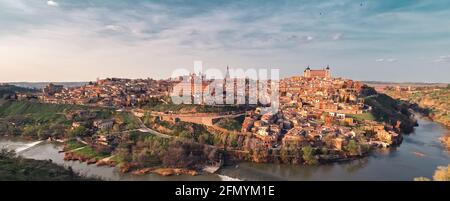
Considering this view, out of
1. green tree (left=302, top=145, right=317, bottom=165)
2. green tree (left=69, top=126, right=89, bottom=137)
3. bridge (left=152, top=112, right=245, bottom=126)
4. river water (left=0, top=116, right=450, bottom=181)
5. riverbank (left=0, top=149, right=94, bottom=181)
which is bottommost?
river water (left=0, top=116, right=450, bottom=181)

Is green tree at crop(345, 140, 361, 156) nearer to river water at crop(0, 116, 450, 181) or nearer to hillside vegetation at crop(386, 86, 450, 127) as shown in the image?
river water at crop(0, 116, 450, 181)

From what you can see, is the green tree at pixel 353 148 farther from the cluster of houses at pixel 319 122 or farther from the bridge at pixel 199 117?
the bridge at pixel 199 117

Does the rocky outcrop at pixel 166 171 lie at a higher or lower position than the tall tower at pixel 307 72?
lower

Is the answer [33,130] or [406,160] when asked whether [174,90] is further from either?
[406,160]

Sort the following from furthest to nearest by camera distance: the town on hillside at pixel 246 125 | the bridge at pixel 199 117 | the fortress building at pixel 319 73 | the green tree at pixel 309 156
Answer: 1. the fortress building at pixel 319 73
2. the bridge at pixel 199 117
3. the town on hillside at pixel 246 125
4. the green tree at pixel 309 156

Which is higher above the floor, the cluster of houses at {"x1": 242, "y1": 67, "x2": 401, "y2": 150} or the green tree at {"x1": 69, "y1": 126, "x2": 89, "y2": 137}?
the cluster of houses at {"x1": 242, "y1": 67, "x2": 401, "y2": 150}

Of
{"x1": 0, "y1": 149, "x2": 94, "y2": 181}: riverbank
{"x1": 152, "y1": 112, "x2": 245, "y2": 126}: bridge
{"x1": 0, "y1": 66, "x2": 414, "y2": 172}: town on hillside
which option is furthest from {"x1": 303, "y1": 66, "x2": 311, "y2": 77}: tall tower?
{"x1": 0, "y1": 149, "x2": 94, "y2": 181}: riverbank

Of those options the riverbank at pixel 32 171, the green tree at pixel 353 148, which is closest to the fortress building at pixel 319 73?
the green tree at pixel 353 148

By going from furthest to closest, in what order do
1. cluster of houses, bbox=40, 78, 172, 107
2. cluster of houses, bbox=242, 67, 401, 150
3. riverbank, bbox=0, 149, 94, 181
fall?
cluster of houses, bbox=40, 78, 172, 107, cluster of houses, bbox=242, 67, 401, 150, riverbank, bbox=0, 149, 94, 181

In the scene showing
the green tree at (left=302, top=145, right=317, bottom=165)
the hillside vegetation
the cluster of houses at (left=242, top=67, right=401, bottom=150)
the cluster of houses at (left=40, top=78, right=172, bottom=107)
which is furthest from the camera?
the hillside vegetation

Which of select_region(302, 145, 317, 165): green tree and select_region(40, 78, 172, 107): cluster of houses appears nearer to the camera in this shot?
select_region(302, 145, 317, 165): green tree
